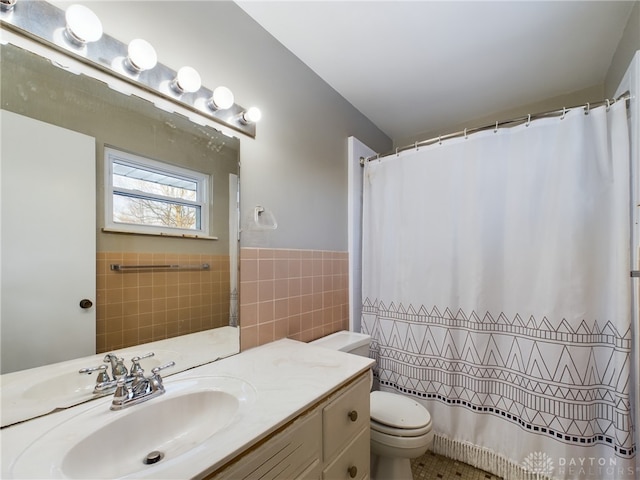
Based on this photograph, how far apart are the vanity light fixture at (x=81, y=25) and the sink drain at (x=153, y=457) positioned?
1.21m

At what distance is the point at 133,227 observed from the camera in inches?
37.3

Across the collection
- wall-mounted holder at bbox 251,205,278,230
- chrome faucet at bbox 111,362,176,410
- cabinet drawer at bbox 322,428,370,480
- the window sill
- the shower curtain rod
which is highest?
the shower curtain rod

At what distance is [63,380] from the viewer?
2.63 feet

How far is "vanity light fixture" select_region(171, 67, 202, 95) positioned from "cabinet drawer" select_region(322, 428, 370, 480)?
1444 millimetres

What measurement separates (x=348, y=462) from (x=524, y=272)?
4.09 ft

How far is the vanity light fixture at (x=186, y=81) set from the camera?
1.05 metres

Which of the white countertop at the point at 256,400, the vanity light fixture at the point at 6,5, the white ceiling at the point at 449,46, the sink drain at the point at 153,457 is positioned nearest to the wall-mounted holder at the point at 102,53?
the vanity light fixture at the point at 6,5

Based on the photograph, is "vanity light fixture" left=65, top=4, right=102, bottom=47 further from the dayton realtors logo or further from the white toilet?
the dayton realtors logo

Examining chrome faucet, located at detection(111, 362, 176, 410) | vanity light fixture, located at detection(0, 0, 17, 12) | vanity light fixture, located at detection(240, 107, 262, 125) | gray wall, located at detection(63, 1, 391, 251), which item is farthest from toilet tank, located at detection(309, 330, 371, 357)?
vanity light fixture, located at detection(0, 0, 17, 12)

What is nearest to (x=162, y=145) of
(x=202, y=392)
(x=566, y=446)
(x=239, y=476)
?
(x=202, y=392)

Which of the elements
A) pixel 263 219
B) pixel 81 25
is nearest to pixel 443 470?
pixel 263 219

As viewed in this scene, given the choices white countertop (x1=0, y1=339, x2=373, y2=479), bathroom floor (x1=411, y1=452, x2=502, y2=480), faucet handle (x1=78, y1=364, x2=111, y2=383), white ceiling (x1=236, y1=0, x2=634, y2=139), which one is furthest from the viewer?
bathroom floor (x1=411, y1=452, x2=502, y2=480)

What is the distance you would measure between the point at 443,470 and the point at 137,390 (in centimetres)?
172

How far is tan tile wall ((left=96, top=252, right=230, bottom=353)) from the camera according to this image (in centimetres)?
90
